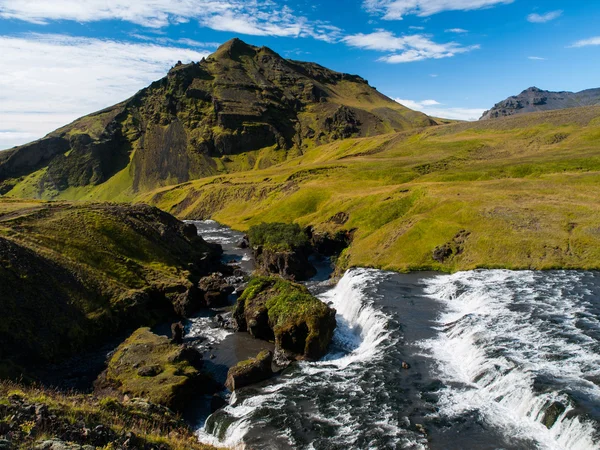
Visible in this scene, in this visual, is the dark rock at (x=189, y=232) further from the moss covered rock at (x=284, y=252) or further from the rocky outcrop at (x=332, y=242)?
the rocky outcrop at (x=332, y=242)

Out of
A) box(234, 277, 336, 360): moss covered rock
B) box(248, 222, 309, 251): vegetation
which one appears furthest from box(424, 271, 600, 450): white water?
box(248, 222, 309, 251): vegetation

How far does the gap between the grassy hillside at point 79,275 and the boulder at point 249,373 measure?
20.1 metres

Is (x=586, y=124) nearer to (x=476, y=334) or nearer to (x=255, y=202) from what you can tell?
(x=255, y=202)

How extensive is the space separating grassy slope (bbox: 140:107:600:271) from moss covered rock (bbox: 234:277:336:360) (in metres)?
26.8

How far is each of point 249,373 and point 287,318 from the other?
356 inches

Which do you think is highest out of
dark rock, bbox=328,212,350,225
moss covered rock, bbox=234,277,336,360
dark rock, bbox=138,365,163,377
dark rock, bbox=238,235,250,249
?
dark rock, bbox=328,212,350,225

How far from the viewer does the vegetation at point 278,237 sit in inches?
3246

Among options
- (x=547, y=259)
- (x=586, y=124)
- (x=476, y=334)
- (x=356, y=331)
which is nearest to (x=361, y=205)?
(x=547, y=259)

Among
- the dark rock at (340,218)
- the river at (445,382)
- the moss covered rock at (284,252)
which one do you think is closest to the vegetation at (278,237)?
the moss covered rock at (284,252)

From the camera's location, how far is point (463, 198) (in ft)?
290

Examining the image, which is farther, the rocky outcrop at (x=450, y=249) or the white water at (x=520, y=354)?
the rocky outcrop at (x=450, y=249)

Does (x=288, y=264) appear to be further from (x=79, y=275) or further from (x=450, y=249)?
(x=79, y=275)

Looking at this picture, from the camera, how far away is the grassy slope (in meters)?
68.6

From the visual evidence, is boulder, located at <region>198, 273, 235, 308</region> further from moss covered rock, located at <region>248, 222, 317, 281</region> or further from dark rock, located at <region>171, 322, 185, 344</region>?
moss covered rock, located at <region>248, 222, 317, 281</region>
